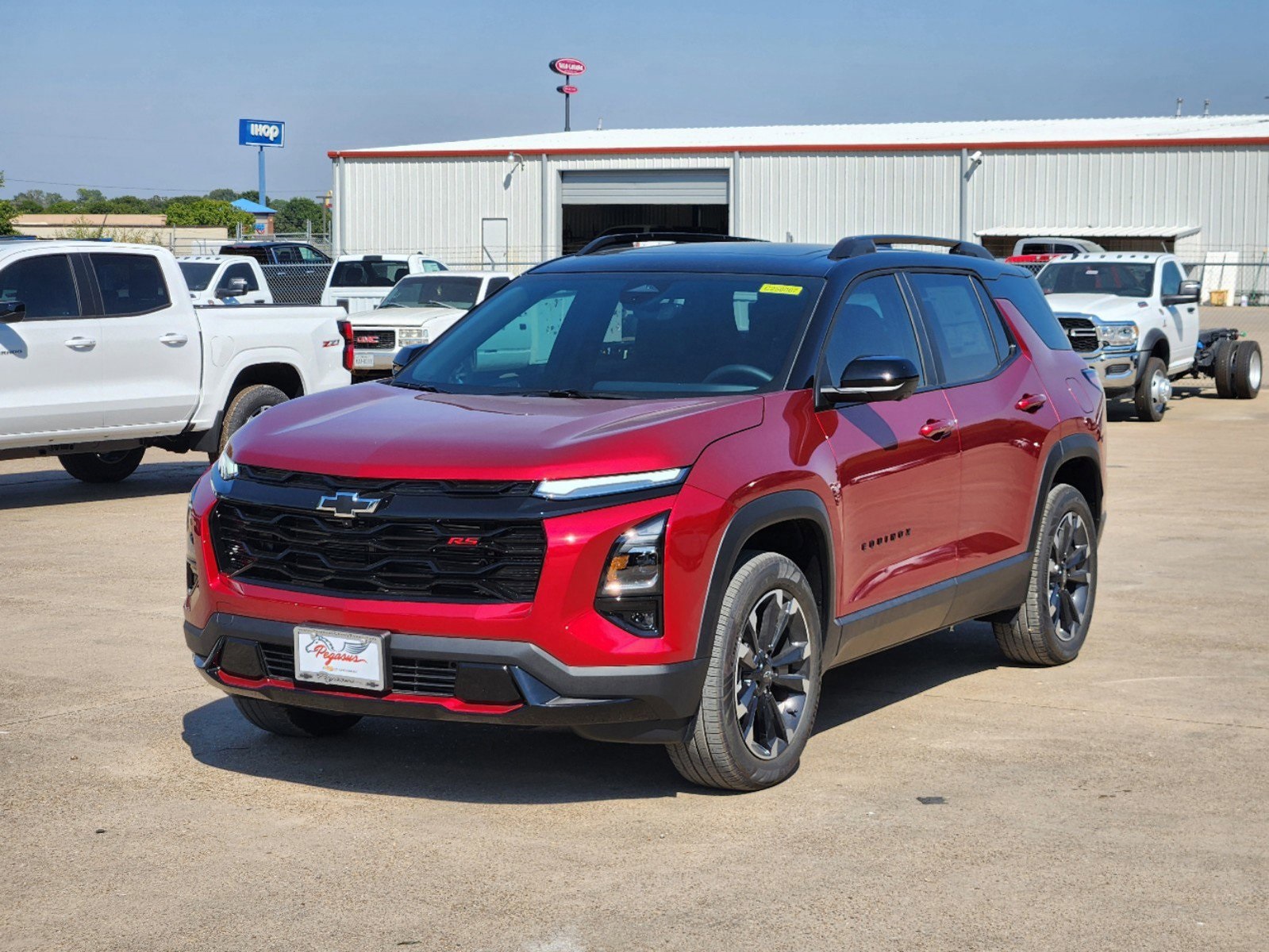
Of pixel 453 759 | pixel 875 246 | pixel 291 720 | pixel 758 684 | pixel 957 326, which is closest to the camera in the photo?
pixel 758 684

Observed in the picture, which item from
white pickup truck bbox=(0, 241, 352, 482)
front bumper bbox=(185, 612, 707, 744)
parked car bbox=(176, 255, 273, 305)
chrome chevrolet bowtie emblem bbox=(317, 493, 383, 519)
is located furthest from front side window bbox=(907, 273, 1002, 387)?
parked car bbox=(176, 255, 273, 305)

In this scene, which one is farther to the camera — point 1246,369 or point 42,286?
point 1246,369

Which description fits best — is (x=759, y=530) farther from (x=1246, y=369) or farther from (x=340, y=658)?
(x=1246, y=369)

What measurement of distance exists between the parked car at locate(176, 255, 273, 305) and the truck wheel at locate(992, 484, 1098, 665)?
67.3ft

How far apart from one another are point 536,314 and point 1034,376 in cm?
229

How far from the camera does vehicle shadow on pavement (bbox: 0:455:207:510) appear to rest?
43.5ft

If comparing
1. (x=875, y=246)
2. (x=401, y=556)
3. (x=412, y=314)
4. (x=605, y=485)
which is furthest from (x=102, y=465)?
(x=605, y=485)

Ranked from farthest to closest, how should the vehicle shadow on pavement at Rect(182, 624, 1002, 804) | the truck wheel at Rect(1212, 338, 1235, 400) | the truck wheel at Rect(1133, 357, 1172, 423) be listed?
the truck wheel at Rect(1212, 338, 1235, 400) < the truck wheel at Rect(1133, 357, 1172, 423) < the vehicle shadow on pavement at Rect(182, 624, 1002, 804)

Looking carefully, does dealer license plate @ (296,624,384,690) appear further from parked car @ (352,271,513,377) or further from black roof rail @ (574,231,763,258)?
parked car @ (352,271,513,377)

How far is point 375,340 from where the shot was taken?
22.1m

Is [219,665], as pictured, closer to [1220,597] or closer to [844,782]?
[844,782]

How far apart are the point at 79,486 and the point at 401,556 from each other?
9.92 meters

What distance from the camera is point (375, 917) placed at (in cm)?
440

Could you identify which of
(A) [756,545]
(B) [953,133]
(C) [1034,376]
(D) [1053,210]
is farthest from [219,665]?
(B) [953,133]
